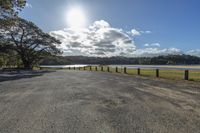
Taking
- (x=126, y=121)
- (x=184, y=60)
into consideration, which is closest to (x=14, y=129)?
(x=126, y=121)

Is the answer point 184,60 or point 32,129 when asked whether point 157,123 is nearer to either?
point 32,129

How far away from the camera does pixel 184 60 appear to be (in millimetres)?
108062

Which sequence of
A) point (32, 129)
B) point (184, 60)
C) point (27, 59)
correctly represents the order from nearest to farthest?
point (32, 129) < point (27, 59) < point (184, 60)

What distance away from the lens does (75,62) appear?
6225 inches

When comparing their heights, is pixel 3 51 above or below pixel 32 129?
above

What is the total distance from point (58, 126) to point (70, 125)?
0.24 meters

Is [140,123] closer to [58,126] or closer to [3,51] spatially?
[58,126]

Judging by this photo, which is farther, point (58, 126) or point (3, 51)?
point (3, 51)

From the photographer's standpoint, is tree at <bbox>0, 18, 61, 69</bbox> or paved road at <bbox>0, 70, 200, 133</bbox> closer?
paved road at <bbox>0, 70, 200, 133</bbox>

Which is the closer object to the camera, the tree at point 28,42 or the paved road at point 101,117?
the paved road at point 101,117

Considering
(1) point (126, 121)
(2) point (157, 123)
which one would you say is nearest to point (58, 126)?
(1) point (126, 121)

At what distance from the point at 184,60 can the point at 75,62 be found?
7952cm

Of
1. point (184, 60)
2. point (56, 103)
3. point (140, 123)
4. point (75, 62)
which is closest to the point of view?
point (140, 123)

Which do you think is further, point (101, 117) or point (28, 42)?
point (28, 42)
